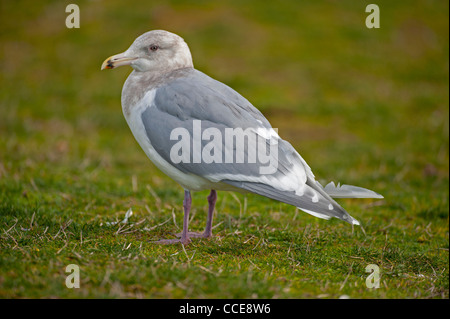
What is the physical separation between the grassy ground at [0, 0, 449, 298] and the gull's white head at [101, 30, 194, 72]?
146 centimetres

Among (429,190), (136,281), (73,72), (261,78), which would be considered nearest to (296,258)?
(136,281)

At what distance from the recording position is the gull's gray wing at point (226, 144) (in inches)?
168

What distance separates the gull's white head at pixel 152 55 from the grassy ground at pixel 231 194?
1455 mm

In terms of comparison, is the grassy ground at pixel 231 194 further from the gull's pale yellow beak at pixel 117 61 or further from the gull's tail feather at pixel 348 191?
the gull's pale yellow beak at pixel 117 61

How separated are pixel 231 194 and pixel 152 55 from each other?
224cm

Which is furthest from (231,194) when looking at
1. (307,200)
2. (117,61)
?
(307,200)

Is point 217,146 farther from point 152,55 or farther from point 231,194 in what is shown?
point 231,194

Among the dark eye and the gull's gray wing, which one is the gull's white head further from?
the gull's gray wing

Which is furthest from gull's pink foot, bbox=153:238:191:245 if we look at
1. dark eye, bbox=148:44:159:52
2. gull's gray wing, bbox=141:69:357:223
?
dark eye, bbox=148:44:159:52

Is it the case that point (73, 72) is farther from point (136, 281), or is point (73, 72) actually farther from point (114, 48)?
point (136, 281)

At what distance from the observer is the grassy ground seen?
398 cm

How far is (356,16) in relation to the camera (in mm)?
15781

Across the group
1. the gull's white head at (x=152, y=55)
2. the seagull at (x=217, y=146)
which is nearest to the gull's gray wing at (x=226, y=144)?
the seagull at (x=217, y=146)
